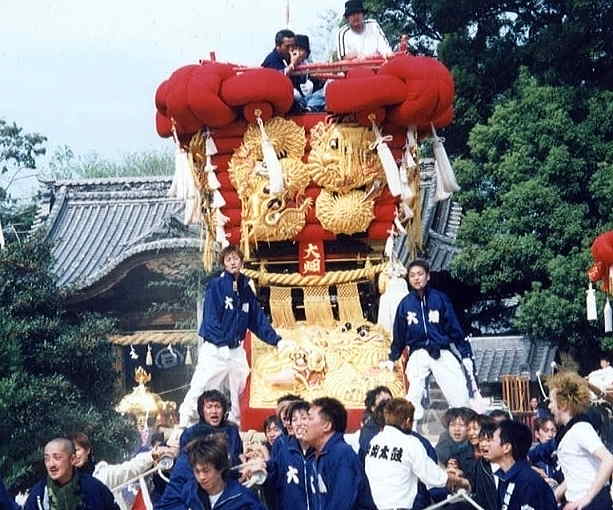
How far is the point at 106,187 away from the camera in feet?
75.7

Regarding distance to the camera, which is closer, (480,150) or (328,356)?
(328,356)

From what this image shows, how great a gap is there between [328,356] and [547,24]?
7.90m

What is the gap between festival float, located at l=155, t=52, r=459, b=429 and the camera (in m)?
10.9

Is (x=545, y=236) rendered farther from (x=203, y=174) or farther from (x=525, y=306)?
(x=203, y=174)

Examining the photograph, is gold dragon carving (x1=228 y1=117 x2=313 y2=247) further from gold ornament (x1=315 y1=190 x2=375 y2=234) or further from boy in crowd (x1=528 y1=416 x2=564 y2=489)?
boy in crowd (x1=528 y1=416 x2=564 y2=489)

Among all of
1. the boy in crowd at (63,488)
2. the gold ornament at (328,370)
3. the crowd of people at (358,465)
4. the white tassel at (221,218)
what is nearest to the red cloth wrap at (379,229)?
the gold ornament at (328,370)

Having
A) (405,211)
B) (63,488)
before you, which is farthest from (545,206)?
(63,488)

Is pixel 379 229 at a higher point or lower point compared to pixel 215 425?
higher

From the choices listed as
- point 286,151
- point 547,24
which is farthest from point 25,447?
point 547,24

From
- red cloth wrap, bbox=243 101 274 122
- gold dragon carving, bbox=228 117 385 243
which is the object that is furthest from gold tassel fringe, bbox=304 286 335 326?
red cloth wrap, bbox=243 101 274 122

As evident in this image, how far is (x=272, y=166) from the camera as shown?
10930 millimetres

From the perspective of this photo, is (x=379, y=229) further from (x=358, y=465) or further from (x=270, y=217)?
(x=358, y=465)

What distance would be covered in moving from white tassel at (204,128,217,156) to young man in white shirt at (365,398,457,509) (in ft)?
15.8

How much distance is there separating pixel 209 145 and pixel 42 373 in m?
4.38
